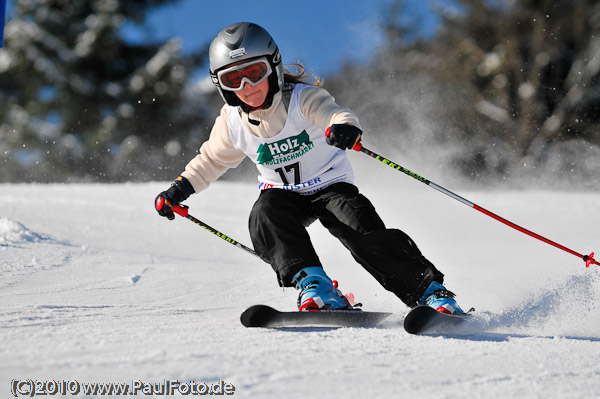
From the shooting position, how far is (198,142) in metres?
21.7

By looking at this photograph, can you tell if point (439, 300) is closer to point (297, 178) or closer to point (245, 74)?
point (297, 178)

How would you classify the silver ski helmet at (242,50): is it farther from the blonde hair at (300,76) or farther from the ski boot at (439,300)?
the ski boot at (439,300)

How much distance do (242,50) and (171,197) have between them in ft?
2.65

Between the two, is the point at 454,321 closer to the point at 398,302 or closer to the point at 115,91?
the point at 398,302

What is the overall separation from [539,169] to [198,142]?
11.3 m

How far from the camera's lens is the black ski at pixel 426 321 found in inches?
88.6

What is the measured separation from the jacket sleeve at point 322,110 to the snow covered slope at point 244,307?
2.84ft

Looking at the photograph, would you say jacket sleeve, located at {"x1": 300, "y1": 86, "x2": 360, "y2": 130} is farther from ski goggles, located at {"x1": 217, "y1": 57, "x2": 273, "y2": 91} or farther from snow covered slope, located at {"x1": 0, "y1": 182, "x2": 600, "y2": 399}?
snow covered slope, located at {"x1": 0, "y1": 182, "x2": 600, "y2": 399}

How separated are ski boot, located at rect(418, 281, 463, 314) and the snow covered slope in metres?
0.11

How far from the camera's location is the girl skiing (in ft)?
8.98

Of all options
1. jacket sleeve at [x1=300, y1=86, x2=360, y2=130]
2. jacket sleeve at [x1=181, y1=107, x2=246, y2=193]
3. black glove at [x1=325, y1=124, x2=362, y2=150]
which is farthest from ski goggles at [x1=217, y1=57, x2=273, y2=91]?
black glove at [x1=325, y1=124, x2=362, y2=150]

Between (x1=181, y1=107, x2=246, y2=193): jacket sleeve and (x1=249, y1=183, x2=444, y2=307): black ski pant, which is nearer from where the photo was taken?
(x1=249, y1=183, x2=444, y2=307): black ski pant

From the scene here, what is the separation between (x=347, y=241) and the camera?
2.90m

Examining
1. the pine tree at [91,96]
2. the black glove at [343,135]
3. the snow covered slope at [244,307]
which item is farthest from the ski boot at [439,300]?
the pine tree at [91,96]
